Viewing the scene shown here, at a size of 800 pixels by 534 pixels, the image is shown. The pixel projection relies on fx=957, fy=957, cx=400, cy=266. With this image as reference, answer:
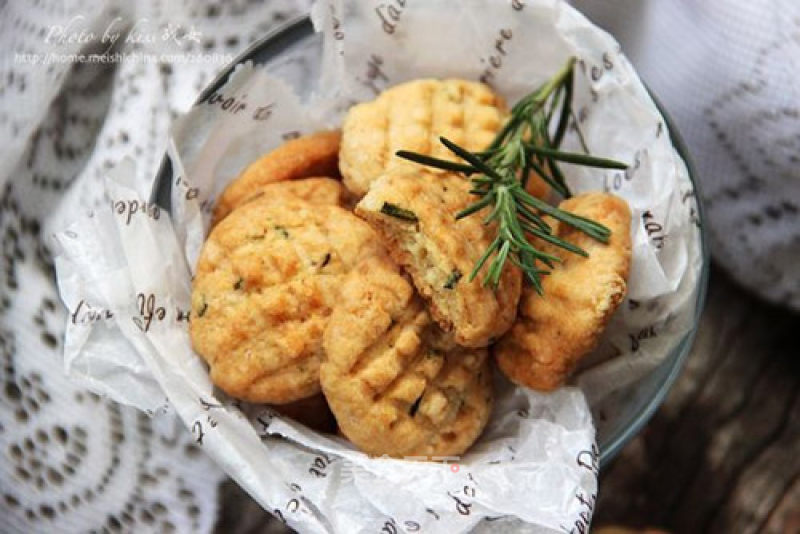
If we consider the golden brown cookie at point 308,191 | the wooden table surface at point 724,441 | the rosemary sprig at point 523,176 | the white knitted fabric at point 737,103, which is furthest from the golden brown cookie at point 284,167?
the wooden table surface at point 724,441

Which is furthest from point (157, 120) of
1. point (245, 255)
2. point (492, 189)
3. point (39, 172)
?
point (492, 189)

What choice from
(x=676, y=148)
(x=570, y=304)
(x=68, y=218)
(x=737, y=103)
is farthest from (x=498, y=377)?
(x=68, y=218)

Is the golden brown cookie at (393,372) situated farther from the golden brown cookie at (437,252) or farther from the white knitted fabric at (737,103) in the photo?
the white knitted fabric at (737,103)

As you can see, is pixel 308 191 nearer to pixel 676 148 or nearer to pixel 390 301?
pixel 390 301

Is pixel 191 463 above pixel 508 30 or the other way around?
the other way around

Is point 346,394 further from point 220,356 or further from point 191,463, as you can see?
point 191,463

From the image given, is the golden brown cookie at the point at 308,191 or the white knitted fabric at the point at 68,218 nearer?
the golden brown cookie at the point at 308,191

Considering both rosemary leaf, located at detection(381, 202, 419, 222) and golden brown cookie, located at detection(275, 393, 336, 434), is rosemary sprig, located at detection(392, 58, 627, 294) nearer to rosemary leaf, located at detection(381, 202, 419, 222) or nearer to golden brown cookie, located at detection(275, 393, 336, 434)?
rosemary leaf, located at detection(381, 202, 419, 222)

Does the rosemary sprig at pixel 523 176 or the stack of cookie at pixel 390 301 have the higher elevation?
the rosemary sprig at pixel 523 176
